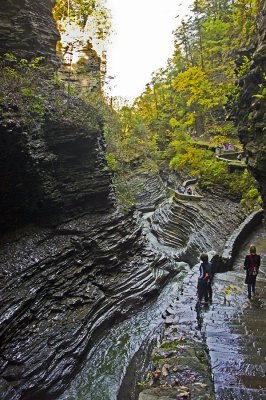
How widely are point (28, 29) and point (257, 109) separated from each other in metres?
13.6

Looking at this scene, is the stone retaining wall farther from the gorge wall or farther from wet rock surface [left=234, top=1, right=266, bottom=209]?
wet rock surface [left=234, top=1, right=266, bottom=209]

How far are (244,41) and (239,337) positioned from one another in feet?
39.6

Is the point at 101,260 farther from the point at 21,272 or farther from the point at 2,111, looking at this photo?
the point at 2,111

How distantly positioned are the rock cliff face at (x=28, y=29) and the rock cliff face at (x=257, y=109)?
11.5 m

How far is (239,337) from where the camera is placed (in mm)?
8109

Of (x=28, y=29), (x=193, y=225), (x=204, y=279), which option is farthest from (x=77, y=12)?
(x=204, y=279)

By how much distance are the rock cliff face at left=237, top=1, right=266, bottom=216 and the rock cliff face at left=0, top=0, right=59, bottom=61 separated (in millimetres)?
11527

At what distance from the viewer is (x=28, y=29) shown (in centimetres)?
1738

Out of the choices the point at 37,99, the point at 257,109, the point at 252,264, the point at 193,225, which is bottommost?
the point at 193,225

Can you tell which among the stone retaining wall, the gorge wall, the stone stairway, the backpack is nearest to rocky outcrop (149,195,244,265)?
the gorge wall

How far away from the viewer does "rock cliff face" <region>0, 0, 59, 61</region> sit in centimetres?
1650

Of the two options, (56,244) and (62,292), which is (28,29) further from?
(62,292)

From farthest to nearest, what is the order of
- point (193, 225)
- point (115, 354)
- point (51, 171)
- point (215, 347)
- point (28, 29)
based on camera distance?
point (193, 225)
point (28, 29)
point (51, 171)
point (115, 354)
point (215, 347)

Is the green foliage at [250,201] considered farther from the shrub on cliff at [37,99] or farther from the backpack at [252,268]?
the backpack at [252,268]
